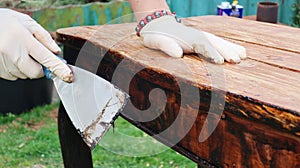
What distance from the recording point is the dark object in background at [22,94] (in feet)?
10.7

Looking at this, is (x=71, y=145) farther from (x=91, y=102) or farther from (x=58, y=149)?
(x=58, y=149)

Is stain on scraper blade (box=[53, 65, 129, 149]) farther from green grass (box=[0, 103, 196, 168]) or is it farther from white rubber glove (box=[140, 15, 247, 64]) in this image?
green grass (box=[0, 103, 196, 168])

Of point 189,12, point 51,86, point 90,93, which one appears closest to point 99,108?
point 90,93

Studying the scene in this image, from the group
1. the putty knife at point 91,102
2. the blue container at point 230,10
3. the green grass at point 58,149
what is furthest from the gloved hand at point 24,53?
the blue container at point 230,10

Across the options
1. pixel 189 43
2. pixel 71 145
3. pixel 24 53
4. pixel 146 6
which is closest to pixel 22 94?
pixel 71 145

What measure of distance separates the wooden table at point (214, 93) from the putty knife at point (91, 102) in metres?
0.09

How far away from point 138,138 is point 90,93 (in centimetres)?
176

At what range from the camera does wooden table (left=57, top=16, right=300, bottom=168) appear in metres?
0.83

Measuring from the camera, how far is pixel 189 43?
1133 millimetres

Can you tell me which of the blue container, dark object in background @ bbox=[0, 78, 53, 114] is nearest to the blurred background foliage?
dark object in background @ bbox=[0, 78, 53, 114]

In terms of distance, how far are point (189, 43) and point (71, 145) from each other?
546 millimetres

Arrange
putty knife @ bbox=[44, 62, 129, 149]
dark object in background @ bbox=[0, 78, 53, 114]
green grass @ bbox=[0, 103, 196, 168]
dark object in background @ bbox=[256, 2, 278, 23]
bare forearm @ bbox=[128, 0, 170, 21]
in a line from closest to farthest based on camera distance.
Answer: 1. putty knife @ bbox=[44, 62, 129, 149]
2. bare forearm @ bbox=[128, 0, 170, 21]
3. green grass @ bbox=[0, 103, 196, 168]
4. dark object in background @ bbox=[0, 78, 53, 114]
5. dark object in background @ bbox=[256, 2, 278, 23]

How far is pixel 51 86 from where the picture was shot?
3463mm

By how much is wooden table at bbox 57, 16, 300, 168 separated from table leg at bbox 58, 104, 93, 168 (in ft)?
0.04
